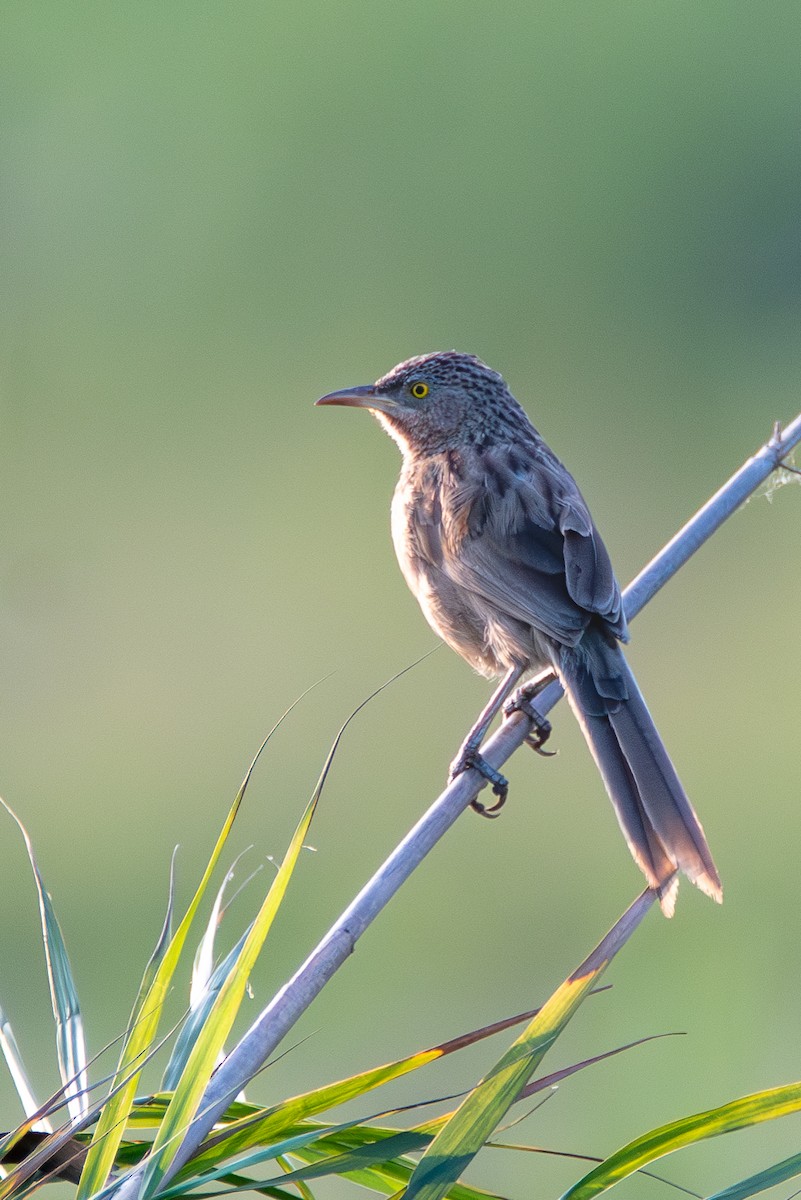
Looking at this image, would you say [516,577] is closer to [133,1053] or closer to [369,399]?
[369,399]

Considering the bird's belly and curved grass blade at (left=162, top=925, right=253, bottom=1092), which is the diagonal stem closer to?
curved grass blade at (left=162, top=925, right=253, bottom=1092)

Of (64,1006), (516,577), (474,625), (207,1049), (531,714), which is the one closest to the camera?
(207,1049)

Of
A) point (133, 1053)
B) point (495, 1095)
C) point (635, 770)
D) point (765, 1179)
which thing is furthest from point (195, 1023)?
point (635, 770)

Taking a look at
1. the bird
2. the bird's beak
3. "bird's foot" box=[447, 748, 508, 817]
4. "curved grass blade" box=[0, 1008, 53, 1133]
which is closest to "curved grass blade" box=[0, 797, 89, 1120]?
"curved grass blade" box=[0, 1008, 53, 1133]

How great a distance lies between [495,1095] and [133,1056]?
2.04 ft

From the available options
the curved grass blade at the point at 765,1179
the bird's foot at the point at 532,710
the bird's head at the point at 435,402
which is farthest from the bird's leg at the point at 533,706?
the curved grass blade at the point at 765,1179

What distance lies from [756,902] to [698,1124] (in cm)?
666

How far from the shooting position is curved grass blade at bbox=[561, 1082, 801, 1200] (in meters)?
2.14

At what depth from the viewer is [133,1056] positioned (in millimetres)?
2318

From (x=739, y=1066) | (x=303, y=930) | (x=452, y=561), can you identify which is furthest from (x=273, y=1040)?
(x=303, y=930)

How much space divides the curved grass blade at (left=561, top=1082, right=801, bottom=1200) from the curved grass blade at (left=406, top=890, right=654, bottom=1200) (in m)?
0.19

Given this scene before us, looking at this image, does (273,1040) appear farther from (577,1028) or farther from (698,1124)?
(577,1028)

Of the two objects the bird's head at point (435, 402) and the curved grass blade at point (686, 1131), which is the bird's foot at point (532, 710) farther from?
the curved grass blade at point (686, 1131)

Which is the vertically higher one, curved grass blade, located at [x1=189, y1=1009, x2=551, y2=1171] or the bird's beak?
the bird's beak
